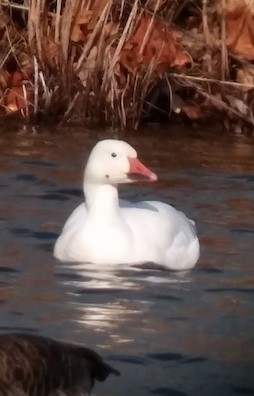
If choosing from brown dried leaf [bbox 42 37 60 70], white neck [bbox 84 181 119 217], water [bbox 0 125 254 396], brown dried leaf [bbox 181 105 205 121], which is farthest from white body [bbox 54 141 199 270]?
brown dried leaf [bbox 181 105 205 121]

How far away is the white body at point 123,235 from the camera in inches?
388

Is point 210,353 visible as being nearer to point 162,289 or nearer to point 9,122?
point 162,289

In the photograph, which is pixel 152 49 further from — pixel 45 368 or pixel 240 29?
pixel 45 368

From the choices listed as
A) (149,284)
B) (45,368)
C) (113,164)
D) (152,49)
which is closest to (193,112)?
(152,49)

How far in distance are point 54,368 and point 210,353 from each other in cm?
173

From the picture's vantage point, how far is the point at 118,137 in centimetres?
1388

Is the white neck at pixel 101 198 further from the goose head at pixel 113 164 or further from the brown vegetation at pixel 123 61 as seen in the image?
the brown vegetation at pixel 123 61

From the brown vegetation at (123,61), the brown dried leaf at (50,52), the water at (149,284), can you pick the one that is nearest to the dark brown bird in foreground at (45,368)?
the water at (149,284)

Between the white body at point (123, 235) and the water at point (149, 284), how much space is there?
5.3 inches

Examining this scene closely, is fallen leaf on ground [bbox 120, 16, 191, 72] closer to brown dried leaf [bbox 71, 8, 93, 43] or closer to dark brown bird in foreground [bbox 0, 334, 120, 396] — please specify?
brown dried leaf [bbox 71, 8, 93, 43]

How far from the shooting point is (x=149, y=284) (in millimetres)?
9305

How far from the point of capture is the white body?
9859 mm

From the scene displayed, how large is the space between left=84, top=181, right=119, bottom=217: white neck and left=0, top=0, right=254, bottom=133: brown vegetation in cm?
354

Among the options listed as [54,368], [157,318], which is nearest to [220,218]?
[157,318]
